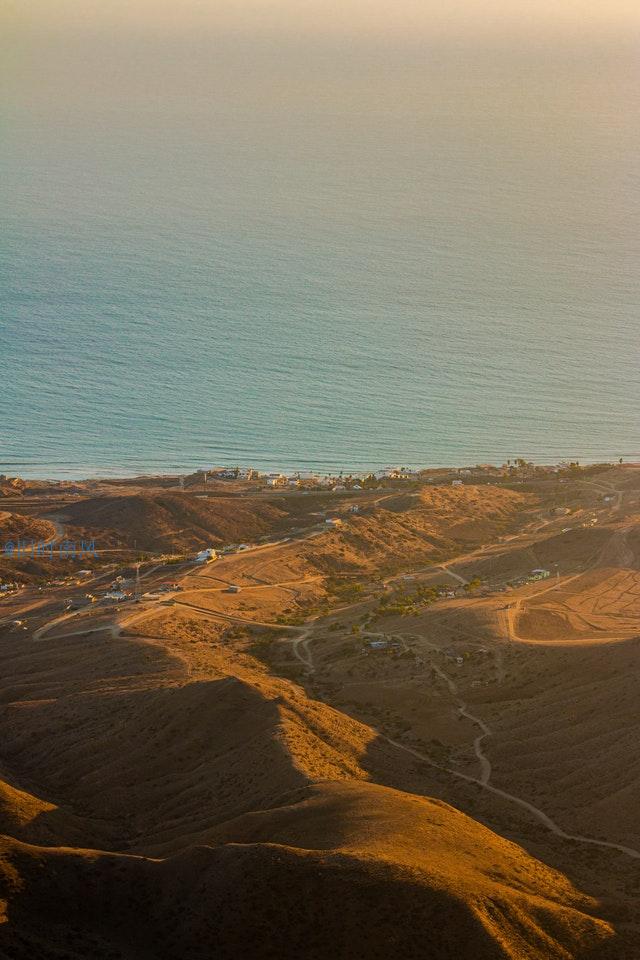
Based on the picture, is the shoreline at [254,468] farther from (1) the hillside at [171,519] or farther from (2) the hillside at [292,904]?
(2) the hillside at [292,904]

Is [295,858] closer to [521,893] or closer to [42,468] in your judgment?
[521,893]

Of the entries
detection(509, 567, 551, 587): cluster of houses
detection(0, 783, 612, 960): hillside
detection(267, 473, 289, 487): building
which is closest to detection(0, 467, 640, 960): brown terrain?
detection(0, 783, 612, 960): hillside

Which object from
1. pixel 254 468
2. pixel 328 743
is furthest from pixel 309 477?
pixel 328 743

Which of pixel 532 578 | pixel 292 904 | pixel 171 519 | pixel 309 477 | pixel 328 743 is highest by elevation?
pixel 309 477

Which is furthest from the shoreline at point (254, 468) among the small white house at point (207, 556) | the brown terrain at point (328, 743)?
the small white house at point (207, 556)

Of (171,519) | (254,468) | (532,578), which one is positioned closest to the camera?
(532,578)

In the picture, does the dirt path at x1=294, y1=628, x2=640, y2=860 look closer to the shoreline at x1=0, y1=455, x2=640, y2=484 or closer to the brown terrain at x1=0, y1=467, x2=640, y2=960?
the brown terrain at x1=0, y1=467, x2=640, y2=960

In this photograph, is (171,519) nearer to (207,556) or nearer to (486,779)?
(207,556)

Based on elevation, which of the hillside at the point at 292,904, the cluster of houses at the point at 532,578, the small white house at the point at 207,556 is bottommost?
the hillside at the point at 292,904

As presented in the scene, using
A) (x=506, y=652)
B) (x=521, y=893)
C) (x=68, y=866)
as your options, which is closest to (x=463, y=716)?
(x=506, y=652)
